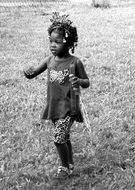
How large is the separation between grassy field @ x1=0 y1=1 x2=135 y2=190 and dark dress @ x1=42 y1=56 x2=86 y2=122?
76 centimetres

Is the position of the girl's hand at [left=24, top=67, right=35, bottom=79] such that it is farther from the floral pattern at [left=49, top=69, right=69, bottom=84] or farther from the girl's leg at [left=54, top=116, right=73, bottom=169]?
the girl's leg at [left=54, top=116, right=73, bottom=169]

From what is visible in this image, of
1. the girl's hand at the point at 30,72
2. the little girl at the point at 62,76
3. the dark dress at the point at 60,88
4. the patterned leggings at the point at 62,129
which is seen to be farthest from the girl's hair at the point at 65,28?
the patterned leggings at the point at 62,129

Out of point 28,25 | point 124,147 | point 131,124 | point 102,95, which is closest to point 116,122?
point 131,124

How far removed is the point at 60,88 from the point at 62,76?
→ 120 mm

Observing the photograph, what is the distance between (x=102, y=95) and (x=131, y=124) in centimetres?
116

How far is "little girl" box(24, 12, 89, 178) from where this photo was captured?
3.36 metres

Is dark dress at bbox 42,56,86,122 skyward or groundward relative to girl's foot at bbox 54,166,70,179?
skyward

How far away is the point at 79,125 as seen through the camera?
16.4 ft

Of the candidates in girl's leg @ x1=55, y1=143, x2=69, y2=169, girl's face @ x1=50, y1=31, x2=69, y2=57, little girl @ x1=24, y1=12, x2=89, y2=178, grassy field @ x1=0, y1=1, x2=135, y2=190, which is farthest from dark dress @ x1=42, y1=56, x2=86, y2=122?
grassy field @ x1=0, y1=1, x2=135, y2=190

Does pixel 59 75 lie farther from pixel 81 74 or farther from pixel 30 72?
pixel 30 72

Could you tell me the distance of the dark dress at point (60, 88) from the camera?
3.43 meters

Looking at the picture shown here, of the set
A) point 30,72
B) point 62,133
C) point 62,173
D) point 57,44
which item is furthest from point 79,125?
point 57,44

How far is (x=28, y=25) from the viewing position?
12203 mm

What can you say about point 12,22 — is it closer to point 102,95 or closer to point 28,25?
point 28,25
